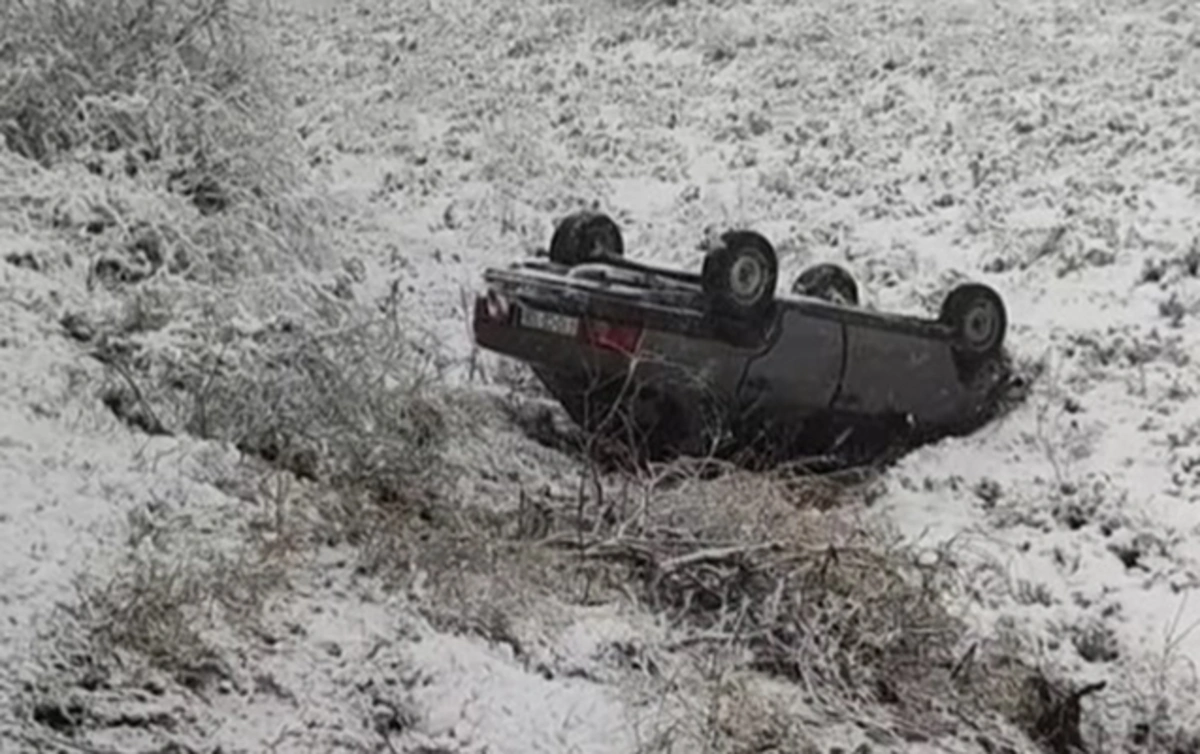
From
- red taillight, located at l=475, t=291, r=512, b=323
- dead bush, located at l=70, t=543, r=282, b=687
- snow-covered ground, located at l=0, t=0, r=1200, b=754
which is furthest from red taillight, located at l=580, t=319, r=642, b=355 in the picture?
dead bush, located at l=70, t=543, r=282, b=687

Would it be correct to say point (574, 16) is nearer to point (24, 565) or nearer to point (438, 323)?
point (438, 323)

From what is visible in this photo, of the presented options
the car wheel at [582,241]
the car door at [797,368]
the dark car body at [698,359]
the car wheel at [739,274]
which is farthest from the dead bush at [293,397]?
the car wheel at [582,241]

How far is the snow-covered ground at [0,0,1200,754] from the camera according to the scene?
14.6ft

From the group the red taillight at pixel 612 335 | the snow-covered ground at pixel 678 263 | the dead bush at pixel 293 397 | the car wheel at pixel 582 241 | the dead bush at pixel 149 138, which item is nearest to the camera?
the snow-covered ground at pixel 678 263

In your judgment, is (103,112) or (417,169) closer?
(103,112)

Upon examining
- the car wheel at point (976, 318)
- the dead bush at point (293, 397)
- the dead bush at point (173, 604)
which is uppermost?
the car wheel at point (976, 318)

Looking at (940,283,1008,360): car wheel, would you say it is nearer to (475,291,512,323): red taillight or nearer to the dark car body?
the dark car body

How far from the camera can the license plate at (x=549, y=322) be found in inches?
290

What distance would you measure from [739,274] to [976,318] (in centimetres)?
189

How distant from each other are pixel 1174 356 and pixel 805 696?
4.95 metres

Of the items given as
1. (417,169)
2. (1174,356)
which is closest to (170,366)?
(1174,356)

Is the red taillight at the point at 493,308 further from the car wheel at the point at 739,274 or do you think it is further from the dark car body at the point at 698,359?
the car wheel at the point at 739,274

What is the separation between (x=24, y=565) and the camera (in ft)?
14.4

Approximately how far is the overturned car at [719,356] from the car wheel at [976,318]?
0.24 m
